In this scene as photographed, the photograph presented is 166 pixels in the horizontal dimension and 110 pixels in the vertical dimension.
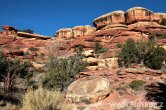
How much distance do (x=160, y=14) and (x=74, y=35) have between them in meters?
22.4

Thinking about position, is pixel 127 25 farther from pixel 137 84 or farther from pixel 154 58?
pixel 137 84

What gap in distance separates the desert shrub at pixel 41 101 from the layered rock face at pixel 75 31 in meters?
56.2

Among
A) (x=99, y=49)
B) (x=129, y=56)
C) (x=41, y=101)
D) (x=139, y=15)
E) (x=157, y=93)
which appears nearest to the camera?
(x=41, y=101)

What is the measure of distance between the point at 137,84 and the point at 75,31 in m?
53.2

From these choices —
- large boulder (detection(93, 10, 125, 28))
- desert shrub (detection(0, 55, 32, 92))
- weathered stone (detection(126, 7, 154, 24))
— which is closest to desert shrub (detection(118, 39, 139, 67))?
desert shrub (detection(0, 55, 32, 92))

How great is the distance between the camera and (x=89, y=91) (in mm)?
17547

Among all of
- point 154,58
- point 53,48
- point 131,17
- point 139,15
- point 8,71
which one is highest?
point 139,15

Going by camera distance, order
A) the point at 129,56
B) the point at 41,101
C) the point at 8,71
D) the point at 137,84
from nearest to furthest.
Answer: the point at 41,101, the point at 137,84, the point at 8,71, the point at 129,56

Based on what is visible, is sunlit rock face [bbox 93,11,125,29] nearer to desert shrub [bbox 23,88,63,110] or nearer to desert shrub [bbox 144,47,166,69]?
desert shrub [bbox 144,47,166,69]

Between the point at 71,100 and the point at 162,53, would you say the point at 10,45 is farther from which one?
the point at 71,100

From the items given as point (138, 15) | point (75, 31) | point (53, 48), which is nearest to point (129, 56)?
point (53, 48)

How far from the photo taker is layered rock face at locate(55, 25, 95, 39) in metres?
69.2

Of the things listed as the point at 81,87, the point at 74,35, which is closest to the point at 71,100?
the point at 81,87

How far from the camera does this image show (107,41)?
2216 inches
